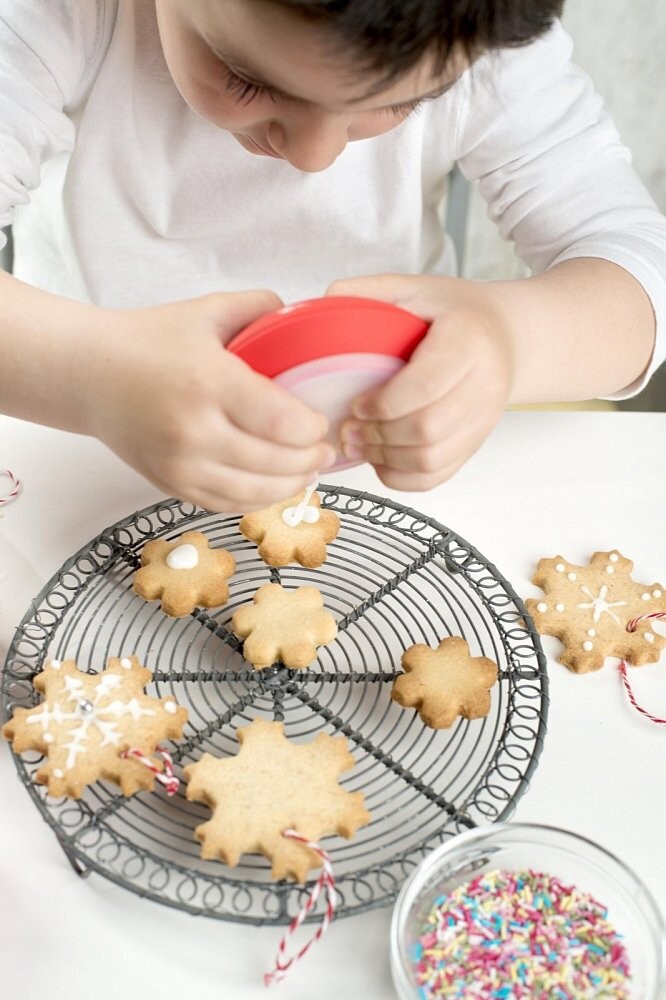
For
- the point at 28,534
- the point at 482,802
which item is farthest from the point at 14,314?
the point at 482,802

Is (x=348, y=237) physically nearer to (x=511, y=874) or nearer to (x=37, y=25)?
(x=37, y=25)

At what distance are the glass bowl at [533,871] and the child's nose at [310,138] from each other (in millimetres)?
461

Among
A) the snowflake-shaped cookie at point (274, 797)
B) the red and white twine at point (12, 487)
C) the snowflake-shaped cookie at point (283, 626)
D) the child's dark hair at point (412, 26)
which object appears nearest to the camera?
the child's dark hair at point (412, 26)

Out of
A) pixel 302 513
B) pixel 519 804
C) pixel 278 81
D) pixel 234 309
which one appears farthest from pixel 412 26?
pixel 519 804

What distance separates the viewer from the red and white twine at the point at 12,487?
2.81 feet

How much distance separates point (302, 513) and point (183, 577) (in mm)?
112

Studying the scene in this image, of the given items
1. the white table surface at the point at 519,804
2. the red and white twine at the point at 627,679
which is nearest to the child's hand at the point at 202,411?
the white table surface at the point at 519,804

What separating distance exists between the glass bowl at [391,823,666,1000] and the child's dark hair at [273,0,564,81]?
466 mm

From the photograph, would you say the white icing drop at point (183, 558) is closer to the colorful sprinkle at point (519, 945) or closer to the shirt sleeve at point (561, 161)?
the colorful sprinkle at point (519, 945)

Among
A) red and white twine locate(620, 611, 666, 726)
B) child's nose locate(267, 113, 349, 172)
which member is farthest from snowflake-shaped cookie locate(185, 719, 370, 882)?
child's nose locate(267, 113, 349, 172)

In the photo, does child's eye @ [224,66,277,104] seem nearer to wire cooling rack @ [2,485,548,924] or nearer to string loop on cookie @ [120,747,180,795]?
wire cooling rack @ [2,485,548,924]

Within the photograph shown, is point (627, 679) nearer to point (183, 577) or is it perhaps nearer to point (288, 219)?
point (183, 577)

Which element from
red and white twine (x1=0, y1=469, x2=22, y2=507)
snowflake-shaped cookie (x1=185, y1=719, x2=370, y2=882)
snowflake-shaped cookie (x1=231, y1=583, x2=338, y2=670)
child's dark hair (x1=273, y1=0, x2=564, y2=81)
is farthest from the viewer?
red and white twine (x1=0, y1=469, x2=22, y2=507)

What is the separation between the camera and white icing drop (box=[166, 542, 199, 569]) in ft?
2.52
